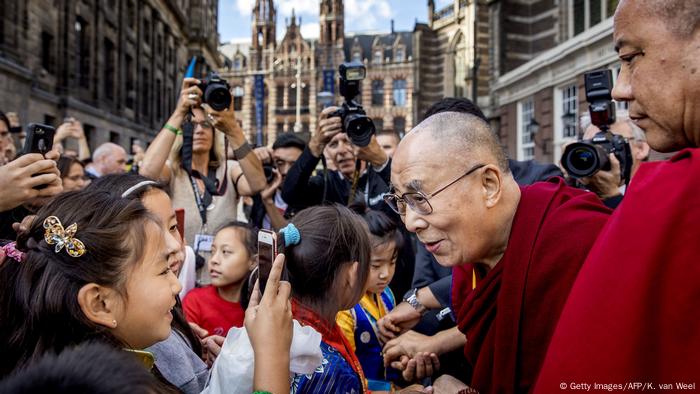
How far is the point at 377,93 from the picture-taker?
222ft

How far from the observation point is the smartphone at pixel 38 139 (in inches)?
97.5

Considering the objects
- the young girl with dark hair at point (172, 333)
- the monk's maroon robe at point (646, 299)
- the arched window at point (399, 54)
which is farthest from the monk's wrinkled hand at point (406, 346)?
the arched window at point (399, 54)

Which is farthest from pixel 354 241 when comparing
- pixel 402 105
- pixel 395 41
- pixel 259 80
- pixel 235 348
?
pixel 395 41

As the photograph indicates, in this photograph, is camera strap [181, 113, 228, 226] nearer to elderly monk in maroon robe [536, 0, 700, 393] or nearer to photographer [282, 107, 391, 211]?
photographer [282, 107, 391, 211]

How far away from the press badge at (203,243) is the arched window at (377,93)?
63956 millimetres

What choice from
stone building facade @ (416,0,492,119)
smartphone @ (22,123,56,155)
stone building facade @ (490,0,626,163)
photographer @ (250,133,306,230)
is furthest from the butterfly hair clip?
stone building facade @ (416,0,492,119)

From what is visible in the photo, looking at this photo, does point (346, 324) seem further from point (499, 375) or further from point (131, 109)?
point (131, 109)

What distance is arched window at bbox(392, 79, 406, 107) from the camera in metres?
66.4

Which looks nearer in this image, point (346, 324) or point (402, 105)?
point (346, 324)

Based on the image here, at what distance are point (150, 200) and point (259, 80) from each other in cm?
3843

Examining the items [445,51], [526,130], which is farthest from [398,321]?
[445,51]

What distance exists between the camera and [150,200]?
267cm

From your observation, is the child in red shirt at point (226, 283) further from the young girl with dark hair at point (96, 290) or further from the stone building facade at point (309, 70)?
the stone building facade at point (309, 70)

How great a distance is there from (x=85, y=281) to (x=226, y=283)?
193 cm
